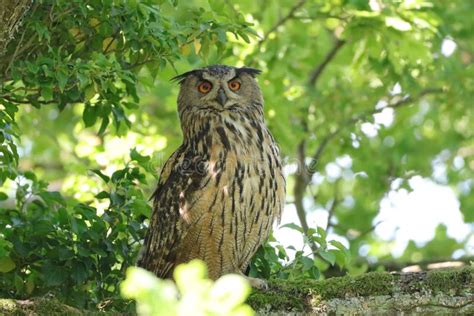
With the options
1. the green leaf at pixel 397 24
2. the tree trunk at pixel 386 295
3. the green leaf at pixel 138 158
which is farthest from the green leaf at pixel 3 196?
the green leaf at pixel 397 24

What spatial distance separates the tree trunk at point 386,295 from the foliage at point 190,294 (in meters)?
1.90

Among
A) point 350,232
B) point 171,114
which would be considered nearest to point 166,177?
point 350,232

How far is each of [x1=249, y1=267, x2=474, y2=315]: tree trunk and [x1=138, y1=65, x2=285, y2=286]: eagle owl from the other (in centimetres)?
104

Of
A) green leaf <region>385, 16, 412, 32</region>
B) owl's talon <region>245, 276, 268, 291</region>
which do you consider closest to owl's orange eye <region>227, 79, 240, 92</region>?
green leaf <region>385, 16, 412, 32</region>

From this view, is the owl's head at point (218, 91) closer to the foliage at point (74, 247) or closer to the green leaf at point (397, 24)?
the foliage at point (74, 247)

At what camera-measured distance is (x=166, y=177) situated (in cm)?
548

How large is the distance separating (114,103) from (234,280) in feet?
9.89

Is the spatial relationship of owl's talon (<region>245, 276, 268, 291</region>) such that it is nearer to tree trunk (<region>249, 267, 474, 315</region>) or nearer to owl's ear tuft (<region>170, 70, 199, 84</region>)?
tree trunk (<region>249, 267, 474, 315</region>)

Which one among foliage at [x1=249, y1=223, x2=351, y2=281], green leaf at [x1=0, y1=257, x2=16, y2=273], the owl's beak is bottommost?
foliage at [x1=249, y1=223, x2=351, y2=281]

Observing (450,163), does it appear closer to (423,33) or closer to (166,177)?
(423,33)

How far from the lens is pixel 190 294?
225cm

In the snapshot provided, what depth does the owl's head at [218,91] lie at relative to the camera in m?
5.84

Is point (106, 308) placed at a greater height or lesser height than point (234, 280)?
lesser

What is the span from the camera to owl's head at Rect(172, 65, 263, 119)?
5.84 m
